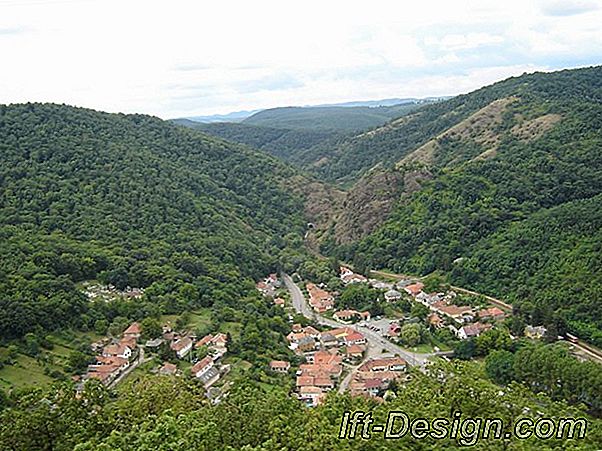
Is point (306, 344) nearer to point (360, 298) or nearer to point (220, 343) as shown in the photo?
point (220, 343)

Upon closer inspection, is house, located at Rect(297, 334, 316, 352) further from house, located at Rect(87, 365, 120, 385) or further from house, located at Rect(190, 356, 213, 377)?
house, located at Rect(87, 365, 120, 385)

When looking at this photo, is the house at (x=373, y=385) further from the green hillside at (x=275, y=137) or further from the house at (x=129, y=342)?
the green hillside at (x=275, y=137)

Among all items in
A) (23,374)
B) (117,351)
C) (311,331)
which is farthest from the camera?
(311,331)

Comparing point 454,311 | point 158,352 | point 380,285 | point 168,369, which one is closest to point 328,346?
point 454,311

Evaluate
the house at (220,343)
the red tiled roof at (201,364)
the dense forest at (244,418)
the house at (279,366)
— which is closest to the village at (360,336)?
the house at (279,366)

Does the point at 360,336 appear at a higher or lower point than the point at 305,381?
lower

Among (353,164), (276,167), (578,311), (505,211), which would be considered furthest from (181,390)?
(353,164)

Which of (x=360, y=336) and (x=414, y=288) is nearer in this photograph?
(x=360, y=336)
